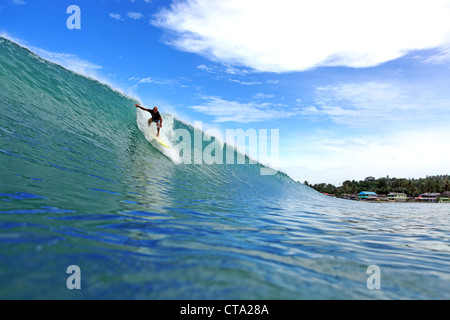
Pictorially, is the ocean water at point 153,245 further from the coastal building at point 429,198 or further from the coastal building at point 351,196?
the coastal building at point 351,196

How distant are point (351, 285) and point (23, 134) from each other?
7679 mm

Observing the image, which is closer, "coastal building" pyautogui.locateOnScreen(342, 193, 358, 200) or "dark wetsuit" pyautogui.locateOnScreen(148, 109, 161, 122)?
"dark wetsuit" pyautogui.locateOnScreen(148, 109, 161, 122)

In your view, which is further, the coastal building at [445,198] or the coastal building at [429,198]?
the coastal building at [429,198]

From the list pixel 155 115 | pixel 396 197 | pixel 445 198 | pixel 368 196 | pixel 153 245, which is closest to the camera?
pixel 153 245

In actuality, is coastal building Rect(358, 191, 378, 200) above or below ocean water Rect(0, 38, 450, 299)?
below

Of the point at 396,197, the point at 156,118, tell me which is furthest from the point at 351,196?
the point at 156,118

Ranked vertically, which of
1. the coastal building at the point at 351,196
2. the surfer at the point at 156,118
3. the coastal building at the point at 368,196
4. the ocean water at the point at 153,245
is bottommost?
the coastal building at the point at 351,196

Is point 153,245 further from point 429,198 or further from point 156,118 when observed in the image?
point 429,198

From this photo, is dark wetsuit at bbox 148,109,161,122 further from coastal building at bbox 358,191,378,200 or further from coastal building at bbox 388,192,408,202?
coastal building at bbox 388,192,408,202

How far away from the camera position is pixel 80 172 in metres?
5.96

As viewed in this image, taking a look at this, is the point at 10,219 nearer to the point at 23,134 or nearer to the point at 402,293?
the point at 402,293

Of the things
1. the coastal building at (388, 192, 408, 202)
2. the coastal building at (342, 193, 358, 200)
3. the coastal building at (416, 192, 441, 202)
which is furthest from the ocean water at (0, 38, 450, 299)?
the coastal building at (342, 193, 358, 200)

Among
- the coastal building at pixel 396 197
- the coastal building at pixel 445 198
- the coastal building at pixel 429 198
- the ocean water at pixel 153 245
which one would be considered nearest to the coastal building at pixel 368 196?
the coastal building at pixel 396 197

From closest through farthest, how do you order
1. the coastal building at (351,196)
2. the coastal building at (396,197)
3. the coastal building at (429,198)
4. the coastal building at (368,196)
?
the coastal building at (429,198) < the coastal building at (368,196) < the coastal building at (396,197) < the coastal building at (351,196)
